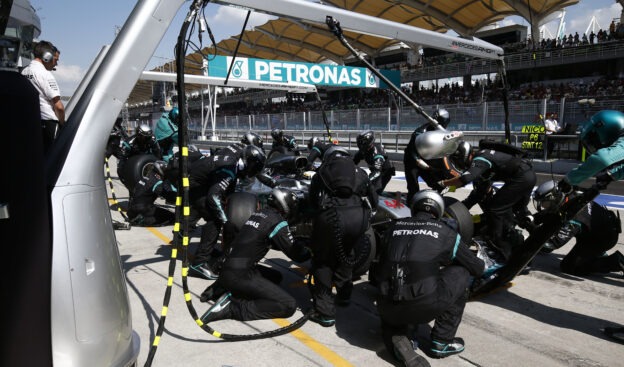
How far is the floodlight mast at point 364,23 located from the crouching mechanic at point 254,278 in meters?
1.86

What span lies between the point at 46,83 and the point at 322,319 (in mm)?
3476

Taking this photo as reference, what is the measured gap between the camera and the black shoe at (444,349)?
11.3 ft

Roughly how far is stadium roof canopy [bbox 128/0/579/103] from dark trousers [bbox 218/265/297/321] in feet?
53.9

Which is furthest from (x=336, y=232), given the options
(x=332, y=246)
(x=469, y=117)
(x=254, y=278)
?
(x=469, y=117)

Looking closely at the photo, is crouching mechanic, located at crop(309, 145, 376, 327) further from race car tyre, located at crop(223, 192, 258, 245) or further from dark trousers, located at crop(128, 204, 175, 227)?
dark trousers, located at crop(128, 204, 175, 227)

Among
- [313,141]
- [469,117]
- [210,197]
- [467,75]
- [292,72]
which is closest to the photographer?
[210,197]

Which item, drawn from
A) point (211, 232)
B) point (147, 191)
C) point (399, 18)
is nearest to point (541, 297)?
point (211, 232)

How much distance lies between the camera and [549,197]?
4.65 meters

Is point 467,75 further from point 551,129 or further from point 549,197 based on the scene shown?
point 549,197

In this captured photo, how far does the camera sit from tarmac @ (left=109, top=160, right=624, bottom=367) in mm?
3436

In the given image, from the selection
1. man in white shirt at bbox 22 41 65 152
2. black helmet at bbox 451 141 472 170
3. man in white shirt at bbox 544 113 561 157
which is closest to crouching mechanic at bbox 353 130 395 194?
black helmet at bbox 451 141 472 170

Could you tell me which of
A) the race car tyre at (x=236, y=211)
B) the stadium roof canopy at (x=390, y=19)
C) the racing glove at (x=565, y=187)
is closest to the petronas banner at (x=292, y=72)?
the stadium roof canopy at (x=390, y=19)

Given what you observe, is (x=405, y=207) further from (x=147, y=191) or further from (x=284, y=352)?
(x=147, y=191)

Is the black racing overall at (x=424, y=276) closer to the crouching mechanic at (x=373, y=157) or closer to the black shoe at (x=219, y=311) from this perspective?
the black shoe at (x=219, y=311)
